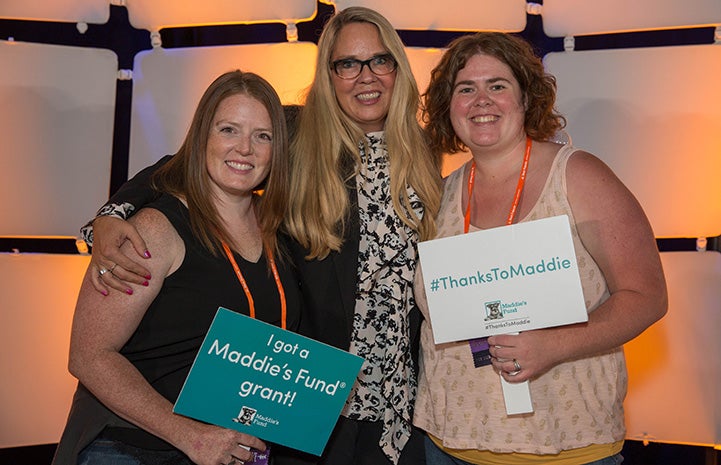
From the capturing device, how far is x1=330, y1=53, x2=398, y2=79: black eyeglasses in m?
2.79

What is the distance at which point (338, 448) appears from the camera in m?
2.59

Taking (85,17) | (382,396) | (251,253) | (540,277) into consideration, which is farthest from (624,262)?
(85,17)

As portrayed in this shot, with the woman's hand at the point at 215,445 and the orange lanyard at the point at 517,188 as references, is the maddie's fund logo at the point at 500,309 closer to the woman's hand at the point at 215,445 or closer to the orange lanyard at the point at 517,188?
the orange lanyard at the point at 517,188

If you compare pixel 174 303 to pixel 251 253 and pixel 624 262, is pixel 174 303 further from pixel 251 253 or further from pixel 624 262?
pixel 624 262

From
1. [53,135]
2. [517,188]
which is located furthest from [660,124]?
[53,135]

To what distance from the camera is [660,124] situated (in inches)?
140

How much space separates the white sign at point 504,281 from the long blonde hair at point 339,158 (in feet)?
1.55

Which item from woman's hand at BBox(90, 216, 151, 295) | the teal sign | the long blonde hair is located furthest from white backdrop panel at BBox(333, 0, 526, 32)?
the teal sign

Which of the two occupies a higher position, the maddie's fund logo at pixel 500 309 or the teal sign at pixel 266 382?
the maddie's fund logo at pixel 500 309

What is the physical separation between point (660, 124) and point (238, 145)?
2077mm

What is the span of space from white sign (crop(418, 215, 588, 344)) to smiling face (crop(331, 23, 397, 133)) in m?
0.77

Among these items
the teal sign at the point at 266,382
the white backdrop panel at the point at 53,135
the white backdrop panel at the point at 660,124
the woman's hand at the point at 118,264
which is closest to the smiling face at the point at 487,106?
the teal sign at the point at 266,382

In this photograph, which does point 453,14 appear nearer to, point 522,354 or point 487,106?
point 487,106

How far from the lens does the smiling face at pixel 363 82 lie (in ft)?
9.12
